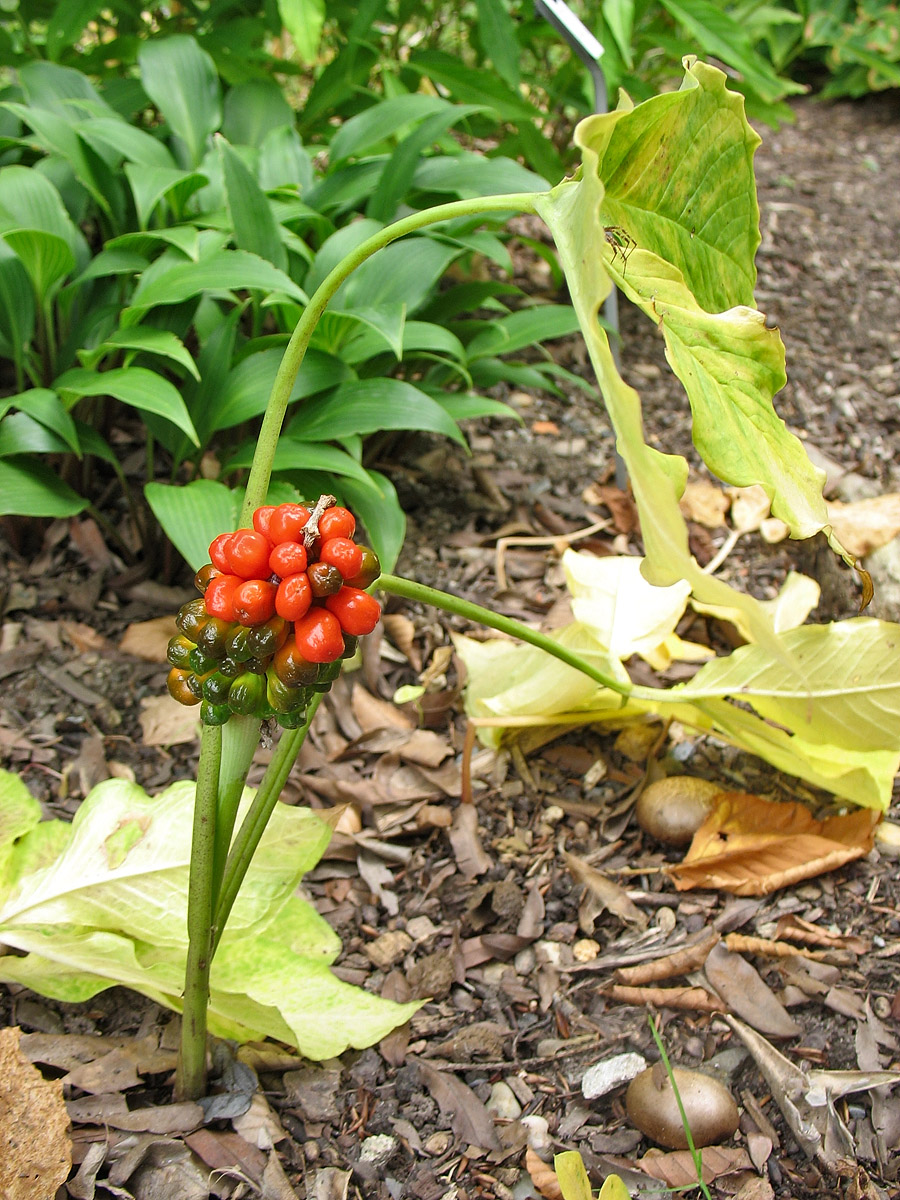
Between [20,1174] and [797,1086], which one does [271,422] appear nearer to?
[20,1174]

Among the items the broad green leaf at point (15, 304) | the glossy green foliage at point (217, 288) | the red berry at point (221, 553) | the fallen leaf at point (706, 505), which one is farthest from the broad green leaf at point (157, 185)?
the red berry at point (221, 553)

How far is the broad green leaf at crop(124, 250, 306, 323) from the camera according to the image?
1651 mm

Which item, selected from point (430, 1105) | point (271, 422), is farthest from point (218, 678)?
point (430, 1105)

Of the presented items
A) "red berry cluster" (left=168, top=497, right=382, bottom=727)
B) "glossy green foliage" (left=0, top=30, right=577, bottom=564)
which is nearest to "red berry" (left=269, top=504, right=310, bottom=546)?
"red berry cluster" (left=168, top=497, right=382, bottom=727)

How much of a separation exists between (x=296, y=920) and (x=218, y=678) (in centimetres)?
55

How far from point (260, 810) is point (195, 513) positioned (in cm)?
81

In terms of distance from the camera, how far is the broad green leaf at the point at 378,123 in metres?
2.19

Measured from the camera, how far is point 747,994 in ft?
4.21

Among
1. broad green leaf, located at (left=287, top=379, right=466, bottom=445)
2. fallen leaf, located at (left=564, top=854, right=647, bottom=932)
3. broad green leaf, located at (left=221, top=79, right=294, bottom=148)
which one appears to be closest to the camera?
fallen leaf, located at (left=564, top=854, right=647, bottom=932)

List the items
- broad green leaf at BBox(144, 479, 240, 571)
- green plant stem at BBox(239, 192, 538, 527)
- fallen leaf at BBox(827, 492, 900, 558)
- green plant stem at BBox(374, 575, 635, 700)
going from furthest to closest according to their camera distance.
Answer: fallen leaf at BBox(827, 492, 900, 558), broad green leaf at BBox(144, 479, 240, 571), green plant stem at BBox(374, 575, 635, 700), green plant stem at BBox(239, 192, 538, 527)

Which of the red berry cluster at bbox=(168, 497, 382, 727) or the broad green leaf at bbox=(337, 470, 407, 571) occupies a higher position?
the red berry cluster at bbox=(168, 497, 382, 727)

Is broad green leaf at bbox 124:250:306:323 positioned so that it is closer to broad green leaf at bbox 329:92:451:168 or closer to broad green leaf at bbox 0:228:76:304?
broad green leaf at bbox 0:228:76:304

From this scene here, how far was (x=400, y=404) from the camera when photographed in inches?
70.8

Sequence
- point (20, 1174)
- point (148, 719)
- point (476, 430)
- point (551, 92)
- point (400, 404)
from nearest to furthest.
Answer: point (20, 1174) < point (148, 719) < point (400, 404) < point (476, 430) < point (551, 92)
